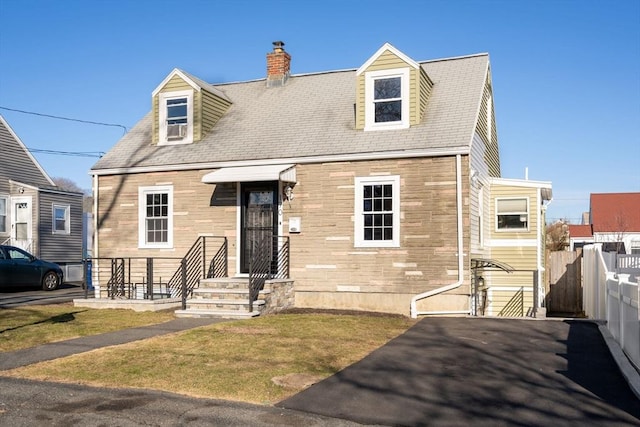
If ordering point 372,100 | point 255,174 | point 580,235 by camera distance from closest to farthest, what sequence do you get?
point 255,174 < point 372,100 < point 580,235

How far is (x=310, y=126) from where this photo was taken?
56.2 feet

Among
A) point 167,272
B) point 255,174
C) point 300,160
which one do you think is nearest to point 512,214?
point 300,160

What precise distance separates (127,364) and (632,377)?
6451mm

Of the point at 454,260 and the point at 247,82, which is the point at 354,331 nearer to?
the point at 454,260

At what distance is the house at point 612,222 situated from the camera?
45.5 metres

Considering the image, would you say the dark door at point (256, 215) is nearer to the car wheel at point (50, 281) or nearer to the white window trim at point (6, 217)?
the car wheel at point (50, 281)

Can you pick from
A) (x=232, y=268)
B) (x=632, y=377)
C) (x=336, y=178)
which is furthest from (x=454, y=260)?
(x=632, y=377)

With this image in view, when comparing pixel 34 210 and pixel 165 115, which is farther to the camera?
pixel 34 210

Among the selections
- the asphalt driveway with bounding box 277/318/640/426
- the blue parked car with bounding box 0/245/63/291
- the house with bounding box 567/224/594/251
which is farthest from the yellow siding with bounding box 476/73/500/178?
the house with bounding box 567/224/594/251

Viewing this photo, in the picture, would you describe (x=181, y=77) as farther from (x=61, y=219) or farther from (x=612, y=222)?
(x=612, y=222)

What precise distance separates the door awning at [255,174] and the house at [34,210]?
15713mm

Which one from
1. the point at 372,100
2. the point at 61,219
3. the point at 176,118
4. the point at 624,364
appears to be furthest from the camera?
the point at 61,219

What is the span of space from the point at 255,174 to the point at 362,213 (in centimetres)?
278

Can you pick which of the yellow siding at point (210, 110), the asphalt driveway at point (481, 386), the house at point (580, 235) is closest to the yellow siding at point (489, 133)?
the yellow siding at point (210, 110)
